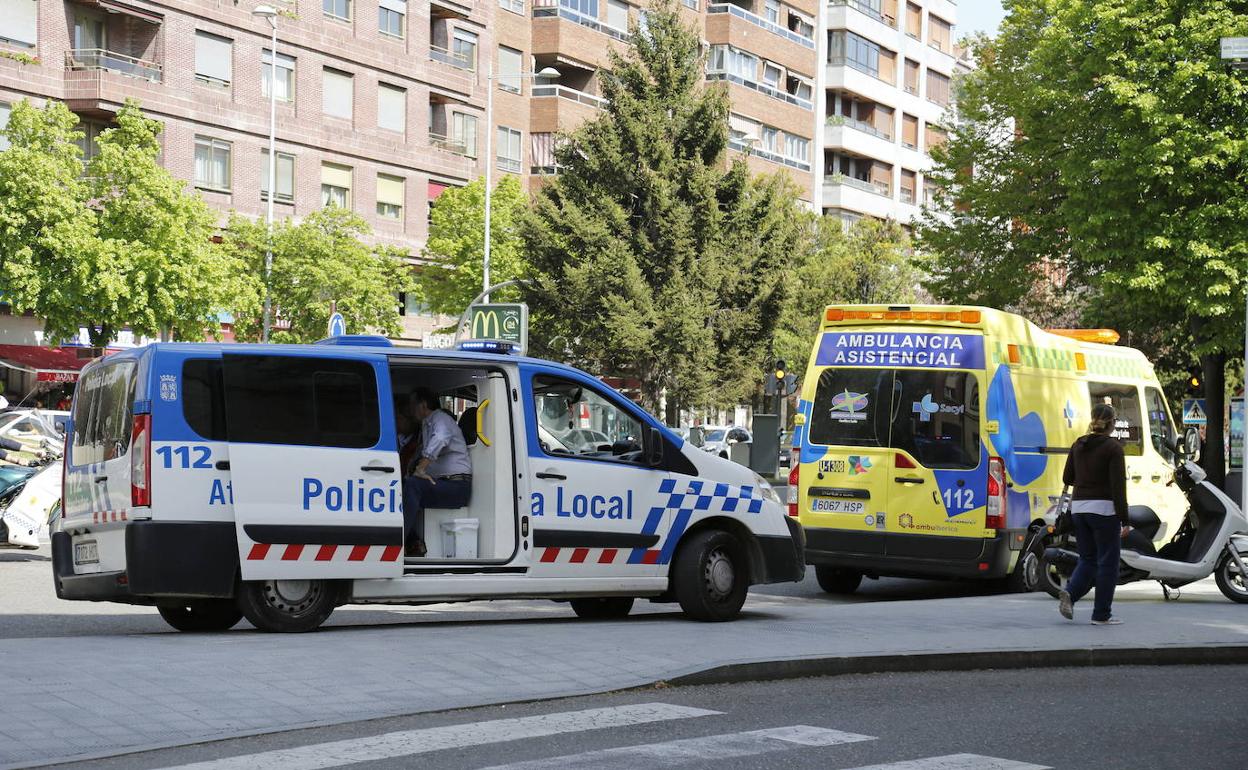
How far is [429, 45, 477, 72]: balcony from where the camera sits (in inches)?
2164

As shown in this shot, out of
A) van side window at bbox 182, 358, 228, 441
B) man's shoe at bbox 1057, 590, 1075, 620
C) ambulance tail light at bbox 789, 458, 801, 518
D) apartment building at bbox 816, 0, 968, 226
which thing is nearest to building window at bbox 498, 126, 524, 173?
apartment building at bbox 816, 0, 968, 226

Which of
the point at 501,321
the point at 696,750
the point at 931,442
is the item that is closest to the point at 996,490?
the point at 931,442

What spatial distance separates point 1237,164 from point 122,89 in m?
26.4

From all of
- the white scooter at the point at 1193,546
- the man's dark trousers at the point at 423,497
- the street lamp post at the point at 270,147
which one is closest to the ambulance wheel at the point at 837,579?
the white scooter at the point at 1193,546

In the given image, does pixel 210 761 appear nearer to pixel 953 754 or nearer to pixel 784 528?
pixel 953 754

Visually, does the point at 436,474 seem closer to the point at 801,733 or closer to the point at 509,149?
the point at 801,733

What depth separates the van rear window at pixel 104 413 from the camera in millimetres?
10359

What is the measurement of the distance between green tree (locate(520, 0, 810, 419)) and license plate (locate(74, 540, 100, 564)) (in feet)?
108

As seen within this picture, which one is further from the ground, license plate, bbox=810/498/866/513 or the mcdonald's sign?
the mcdonald's sign

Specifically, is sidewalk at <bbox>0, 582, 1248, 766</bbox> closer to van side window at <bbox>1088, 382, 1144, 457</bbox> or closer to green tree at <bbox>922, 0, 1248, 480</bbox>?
van side window at <bbox>1088, 382, 1144, 457</bbox>

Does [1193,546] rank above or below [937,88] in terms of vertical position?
below

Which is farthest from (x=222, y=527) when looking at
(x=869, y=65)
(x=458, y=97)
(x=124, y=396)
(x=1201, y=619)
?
(x=869, y=65)

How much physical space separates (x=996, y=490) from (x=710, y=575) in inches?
150

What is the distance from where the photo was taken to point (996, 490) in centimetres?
1488
